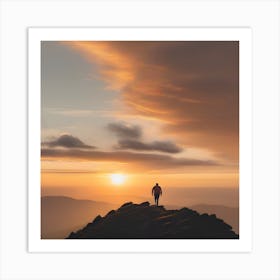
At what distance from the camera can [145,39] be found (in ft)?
13.0

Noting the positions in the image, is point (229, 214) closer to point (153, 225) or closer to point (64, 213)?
point (153, 225)

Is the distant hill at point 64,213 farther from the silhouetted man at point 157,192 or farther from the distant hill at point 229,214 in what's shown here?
the distant hill at point 229,214

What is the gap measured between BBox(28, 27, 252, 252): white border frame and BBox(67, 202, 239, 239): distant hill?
0.13 feet

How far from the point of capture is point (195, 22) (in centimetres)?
397

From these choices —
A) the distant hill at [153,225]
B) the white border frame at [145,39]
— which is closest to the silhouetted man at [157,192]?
the distant hill at [153,225]

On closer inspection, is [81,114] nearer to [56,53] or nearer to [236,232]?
[56,53]

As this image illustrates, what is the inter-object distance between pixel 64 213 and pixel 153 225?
0.61 meters

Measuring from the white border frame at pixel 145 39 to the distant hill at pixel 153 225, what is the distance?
4cm

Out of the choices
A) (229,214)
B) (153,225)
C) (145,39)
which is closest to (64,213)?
(153,225)

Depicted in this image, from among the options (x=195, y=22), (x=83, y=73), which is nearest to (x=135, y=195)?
(x=83, y=73)

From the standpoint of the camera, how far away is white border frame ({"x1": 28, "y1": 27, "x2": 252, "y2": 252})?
3941mm

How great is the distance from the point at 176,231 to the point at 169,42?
1.29 meters

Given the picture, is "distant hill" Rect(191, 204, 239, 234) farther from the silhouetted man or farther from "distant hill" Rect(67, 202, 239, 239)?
the silhouetted man
